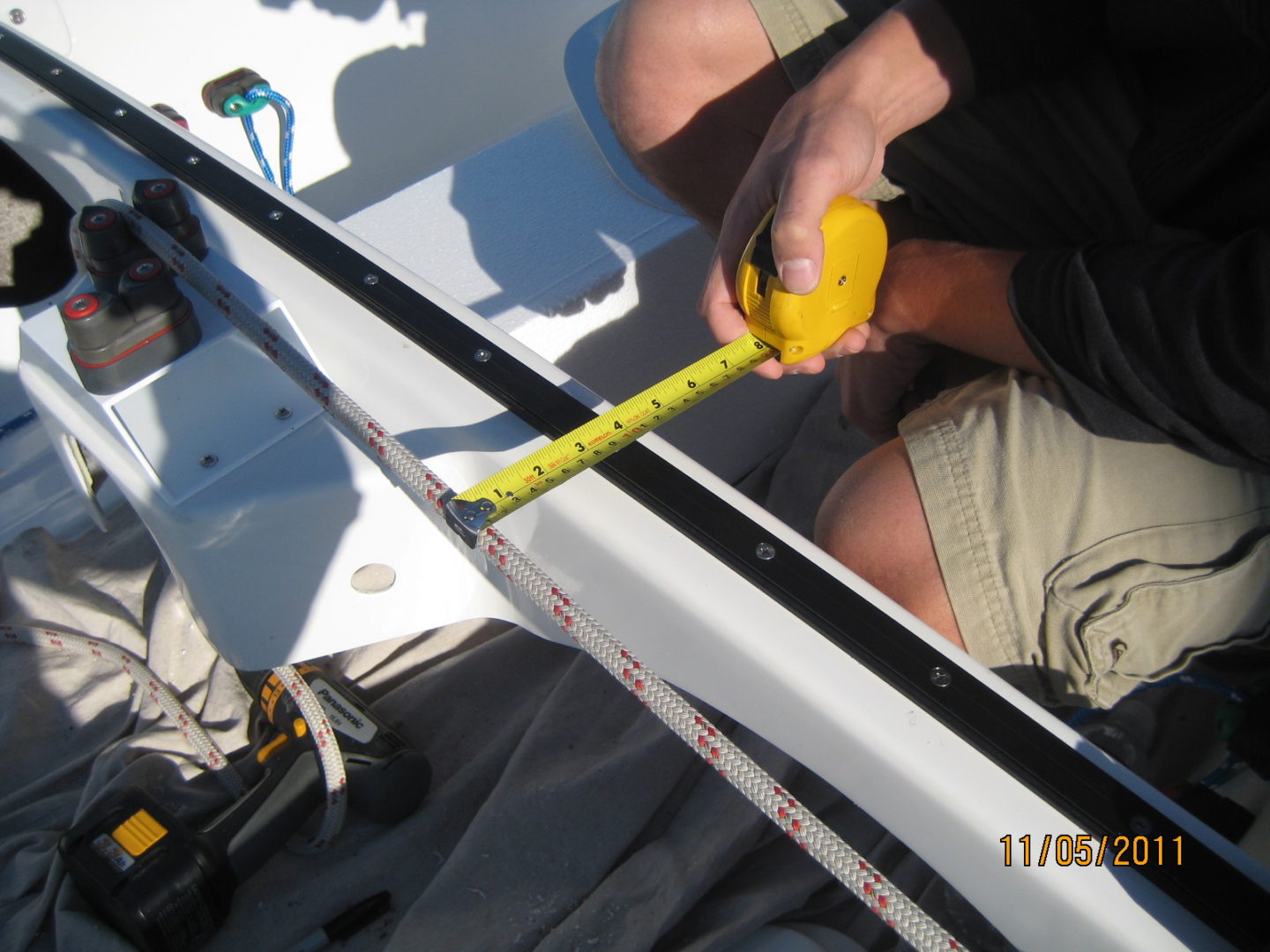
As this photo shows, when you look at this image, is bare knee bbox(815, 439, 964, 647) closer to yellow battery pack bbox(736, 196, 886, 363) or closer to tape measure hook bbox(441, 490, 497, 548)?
yellow battery pack bbox(736, 196, 886, 363)

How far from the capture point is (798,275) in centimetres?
75

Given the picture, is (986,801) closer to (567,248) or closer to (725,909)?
(725,909)

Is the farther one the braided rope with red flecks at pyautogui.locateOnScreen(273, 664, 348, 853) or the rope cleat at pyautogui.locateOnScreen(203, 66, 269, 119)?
the rope cleat at pyautogui.locateOnScreen(203, 66, 269, 119)

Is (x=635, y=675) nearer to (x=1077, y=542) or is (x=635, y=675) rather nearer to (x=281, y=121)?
(x=1077, y=542)

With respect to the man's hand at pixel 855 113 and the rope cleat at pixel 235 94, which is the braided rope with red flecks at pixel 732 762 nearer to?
the man's hand at pixel 855 113

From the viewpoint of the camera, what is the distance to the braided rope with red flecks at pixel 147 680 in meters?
1.04

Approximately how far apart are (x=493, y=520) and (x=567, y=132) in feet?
3.24

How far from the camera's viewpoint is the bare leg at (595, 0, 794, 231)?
102 cm

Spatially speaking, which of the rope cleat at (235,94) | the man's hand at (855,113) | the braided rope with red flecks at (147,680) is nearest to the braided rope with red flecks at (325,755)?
the braided rope with red flecks at (147,680)

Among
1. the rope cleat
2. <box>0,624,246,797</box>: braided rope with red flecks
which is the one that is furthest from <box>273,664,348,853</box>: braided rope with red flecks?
the rope cleat

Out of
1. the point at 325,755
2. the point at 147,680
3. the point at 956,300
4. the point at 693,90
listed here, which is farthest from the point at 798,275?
the point at 147,680

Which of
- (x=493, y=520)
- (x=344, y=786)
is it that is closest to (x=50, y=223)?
(x=344, y=786)

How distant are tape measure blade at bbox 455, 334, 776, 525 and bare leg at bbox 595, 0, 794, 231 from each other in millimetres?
433
